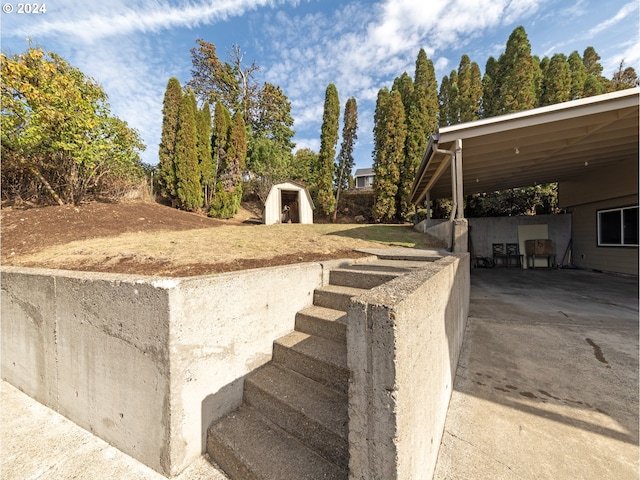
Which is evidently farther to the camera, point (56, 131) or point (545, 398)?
point (56, 131)

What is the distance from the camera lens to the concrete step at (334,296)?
258 centimetres

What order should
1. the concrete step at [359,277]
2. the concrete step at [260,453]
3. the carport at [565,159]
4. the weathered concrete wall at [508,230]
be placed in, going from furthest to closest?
1. the weathered concrete wall at [508,230]
2. the carport at [565,159]
3. the concrete step at [359,277]
4. the concrete step at [260,453]

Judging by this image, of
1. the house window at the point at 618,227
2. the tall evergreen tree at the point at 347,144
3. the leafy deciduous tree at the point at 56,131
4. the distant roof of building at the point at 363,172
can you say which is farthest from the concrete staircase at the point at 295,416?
the distant roof of building at the point at 363,172

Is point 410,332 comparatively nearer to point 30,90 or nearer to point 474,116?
point 30,90

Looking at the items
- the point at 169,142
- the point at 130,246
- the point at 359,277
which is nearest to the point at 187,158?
the point at 169,142

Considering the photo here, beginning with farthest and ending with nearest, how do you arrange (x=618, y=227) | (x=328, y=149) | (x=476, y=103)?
(x=328, y=149), (x=476, y=103), (x=618, y=227)

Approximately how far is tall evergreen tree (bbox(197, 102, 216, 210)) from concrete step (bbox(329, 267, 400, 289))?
1413 cm

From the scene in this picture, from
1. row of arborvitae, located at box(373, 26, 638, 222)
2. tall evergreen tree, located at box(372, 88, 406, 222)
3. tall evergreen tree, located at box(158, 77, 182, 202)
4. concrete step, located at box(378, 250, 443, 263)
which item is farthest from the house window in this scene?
tall evergreen tree, located at box(158, 77, 182, 202)

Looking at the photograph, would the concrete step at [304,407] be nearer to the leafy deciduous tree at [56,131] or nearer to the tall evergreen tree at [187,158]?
the leafy deciduous tree at [56,131]

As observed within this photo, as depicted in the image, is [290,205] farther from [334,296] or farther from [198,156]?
[334,296]

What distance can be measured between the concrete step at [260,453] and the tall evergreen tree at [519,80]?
17.8m

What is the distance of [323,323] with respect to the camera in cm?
232

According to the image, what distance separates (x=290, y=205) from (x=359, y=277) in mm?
14121

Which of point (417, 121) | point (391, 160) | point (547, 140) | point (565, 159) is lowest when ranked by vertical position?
point (547, 140)
